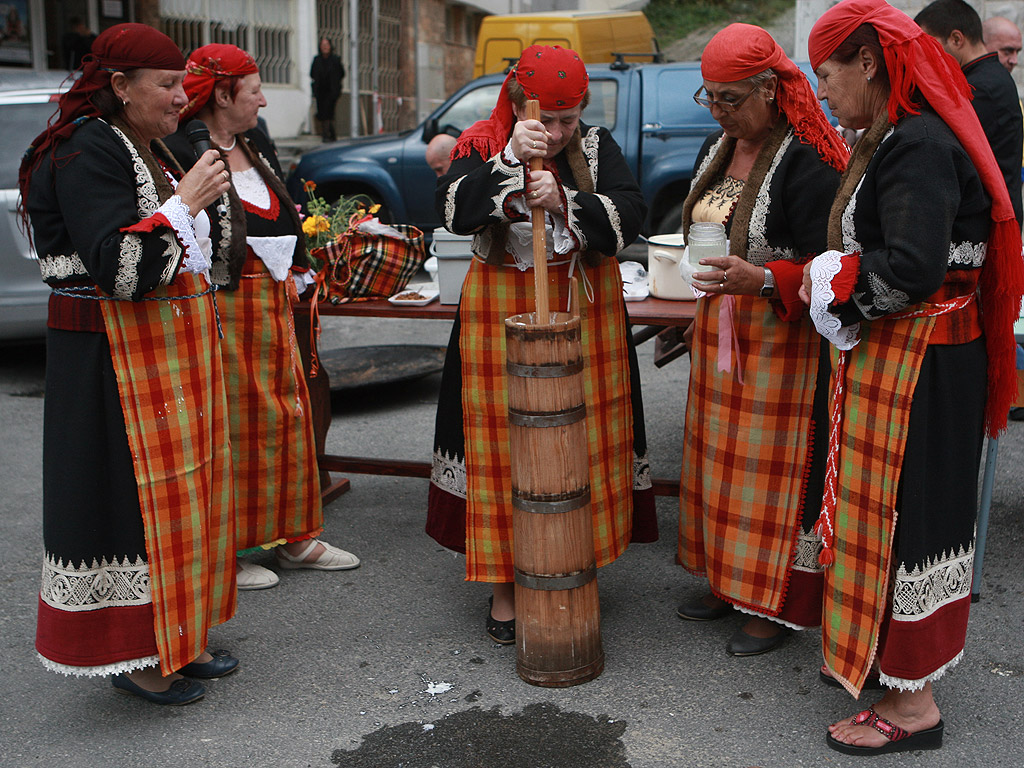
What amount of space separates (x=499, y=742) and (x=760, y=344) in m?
1.35

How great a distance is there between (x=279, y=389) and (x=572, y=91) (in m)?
1.59

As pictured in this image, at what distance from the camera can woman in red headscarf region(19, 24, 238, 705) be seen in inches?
102

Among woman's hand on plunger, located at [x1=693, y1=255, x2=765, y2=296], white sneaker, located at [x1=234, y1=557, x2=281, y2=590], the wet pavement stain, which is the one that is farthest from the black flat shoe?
woman's hand on plunger, located at [x1=693, y1=255, x2=765, y2=296]

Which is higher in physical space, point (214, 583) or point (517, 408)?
point (517, 408)

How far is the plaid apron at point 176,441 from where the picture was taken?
272cm

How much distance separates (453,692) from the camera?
3.03m

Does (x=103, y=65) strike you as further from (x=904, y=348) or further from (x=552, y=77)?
(x=904, y=348)

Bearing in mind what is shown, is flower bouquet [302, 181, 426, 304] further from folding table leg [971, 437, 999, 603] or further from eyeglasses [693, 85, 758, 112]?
folding table leg [971, 437, 999, 603]

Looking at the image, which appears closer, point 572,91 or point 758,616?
point 572,91

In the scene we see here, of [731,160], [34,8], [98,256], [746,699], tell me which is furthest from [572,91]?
[34,8]

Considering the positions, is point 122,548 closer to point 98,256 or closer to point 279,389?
point 98,256

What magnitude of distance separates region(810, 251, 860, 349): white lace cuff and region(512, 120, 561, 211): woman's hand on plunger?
0.75 meters

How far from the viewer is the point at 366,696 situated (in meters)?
3.02

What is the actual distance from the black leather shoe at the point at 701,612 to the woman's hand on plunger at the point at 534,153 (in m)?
1.50
